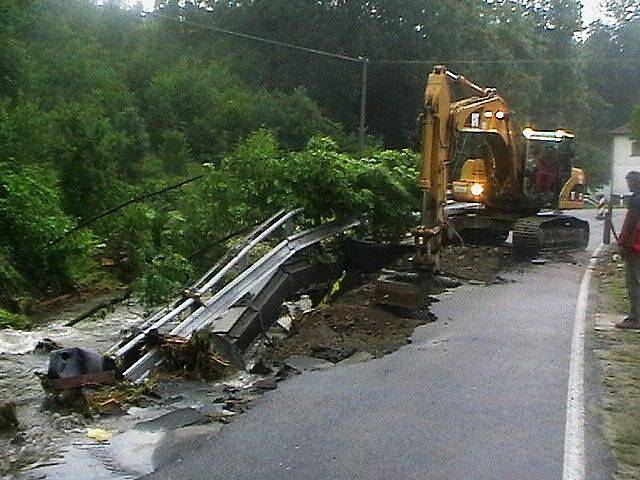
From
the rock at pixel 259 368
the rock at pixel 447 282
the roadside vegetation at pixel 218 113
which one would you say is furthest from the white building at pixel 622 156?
the rock at pixel 259 368

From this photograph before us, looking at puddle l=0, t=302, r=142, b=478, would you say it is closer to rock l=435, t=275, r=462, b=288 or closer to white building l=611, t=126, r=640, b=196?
rock l=435, t=275, r=462, b=288

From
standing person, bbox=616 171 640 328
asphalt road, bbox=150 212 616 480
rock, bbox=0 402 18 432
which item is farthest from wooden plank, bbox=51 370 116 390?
standing person, bbox=616 171 640 328

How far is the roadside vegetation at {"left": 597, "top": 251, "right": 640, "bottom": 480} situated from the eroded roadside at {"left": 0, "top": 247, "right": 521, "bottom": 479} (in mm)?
2306

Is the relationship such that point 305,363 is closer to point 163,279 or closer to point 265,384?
point 265,384

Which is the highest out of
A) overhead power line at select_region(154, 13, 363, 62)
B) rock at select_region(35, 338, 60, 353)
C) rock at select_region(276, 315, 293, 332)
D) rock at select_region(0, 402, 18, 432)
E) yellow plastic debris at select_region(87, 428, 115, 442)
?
overhead power line at select_region(154, 13, 363, 62)

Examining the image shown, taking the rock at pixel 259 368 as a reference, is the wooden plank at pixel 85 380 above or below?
above

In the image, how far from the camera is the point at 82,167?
21500 millimetres

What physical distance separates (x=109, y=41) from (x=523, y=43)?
21.0m

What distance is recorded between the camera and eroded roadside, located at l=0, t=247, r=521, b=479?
6625mm

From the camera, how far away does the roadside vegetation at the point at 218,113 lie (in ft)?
50.1

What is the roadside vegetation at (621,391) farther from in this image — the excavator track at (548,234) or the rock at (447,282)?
the excavator track at (548,234)

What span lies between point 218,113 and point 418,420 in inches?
1267

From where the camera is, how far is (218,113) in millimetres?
38812

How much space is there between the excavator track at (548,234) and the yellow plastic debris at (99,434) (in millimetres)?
13185
